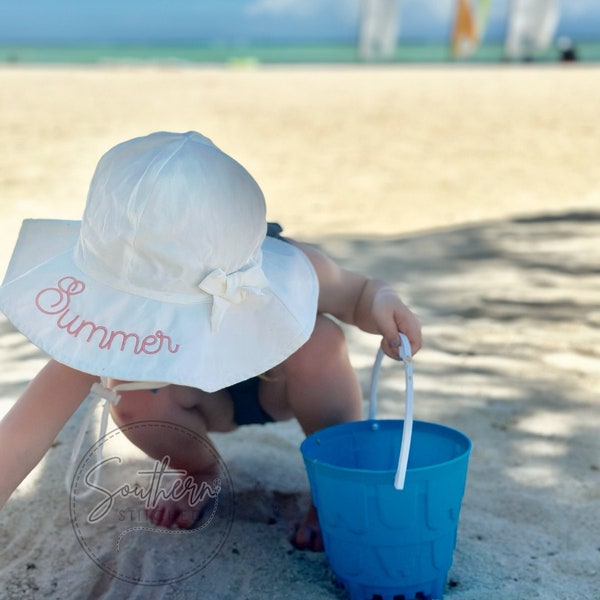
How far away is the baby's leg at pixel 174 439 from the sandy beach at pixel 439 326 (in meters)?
0.11

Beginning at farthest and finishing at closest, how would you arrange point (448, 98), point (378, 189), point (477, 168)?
point (448, 98), point (477, 168), point (378, 189)

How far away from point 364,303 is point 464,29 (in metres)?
32.7

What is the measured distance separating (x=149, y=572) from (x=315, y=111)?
34.7 feet

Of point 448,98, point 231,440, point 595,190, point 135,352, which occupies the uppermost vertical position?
point 135,352

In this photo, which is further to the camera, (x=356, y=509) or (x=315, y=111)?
(x=315, y=111)

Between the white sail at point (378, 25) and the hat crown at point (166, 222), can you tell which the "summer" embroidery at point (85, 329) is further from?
the white sail at point (378, 25)

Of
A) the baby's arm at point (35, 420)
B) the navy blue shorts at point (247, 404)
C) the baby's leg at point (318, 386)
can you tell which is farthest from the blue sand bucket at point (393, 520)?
the baby's arm at point (35, 420)

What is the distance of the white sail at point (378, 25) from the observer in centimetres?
3130

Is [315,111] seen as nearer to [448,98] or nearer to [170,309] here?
[448,98]

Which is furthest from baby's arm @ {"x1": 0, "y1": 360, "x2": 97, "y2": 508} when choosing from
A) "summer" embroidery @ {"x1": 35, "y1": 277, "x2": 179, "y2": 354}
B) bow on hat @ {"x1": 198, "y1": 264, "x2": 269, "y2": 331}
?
bow on hat @ {"x1": 198, "y1": 264, "x2": 269, "y2": 331}

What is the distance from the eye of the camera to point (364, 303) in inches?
73.1

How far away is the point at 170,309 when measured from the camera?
4.84ft

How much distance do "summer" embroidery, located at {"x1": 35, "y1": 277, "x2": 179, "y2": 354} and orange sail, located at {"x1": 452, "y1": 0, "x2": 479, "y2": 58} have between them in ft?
107

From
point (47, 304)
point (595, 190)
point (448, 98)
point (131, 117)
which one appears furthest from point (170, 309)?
point (448, 98)
